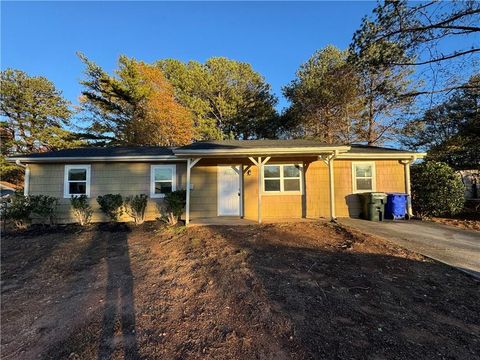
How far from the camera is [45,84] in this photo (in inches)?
881

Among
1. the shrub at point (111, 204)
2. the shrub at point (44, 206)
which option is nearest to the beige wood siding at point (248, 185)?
the shrub at point (111, 204)

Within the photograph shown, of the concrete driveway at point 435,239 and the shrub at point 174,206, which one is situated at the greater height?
the shrub at point 174,206

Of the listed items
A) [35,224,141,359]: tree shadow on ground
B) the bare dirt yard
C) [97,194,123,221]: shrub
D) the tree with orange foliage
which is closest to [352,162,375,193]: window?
the bare dirt yard

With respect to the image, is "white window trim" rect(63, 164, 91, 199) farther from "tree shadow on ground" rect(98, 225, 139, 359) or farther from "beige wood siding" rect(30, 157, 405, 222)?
"tree shadow on ground" rect(98, 225, 139, 359)

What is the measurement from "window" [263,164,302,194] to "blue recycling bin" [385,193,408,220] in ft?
10.00

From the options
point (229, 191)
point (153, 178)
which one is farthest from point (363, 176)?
point (153, 178)

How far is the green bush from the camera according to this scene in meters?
8.81

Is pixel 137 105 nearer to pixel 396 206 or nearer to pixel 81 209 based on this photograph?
pixel 81 209

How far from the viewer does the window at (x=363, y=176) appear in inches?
373

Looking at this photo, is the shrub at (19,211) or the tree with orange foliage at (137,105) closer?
the shrub at (19,211)

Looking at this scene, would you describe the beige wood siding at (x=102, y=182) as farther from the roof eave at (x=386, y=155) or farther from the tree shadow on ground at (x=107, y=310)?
the roof eave at (x=386, y=155)

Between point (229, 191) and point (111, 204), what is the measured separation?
4025 millimetres

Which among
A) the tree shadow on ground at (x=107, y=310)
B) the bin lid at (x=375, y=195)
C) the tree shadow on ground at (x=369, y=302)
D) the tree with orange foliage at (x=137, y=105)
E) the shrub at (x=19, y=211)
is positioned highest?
the tree with orange foliage at (x=137, y=105)

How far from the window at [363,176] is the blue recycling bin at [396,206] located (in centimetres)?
78
